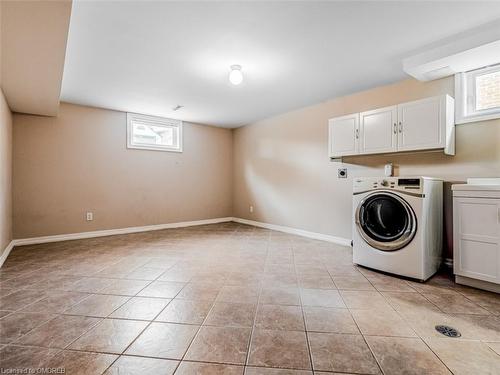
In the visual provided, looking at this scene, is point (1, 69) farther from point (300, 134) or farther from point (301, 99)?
point (300, 134)

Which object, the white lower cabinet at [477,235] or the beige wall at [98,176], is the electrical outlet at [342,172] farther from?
the beige wall at [98,176]

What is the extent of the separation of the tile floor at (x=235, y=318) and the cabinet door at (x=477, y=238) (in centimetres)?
19

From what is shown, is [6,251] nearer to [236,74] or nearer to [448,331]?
[236,74]

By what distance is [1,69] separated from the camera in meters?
2.30

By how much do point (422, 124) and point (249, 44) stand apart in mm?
1963

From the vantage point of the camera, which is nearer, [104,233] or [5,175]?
[5,175]

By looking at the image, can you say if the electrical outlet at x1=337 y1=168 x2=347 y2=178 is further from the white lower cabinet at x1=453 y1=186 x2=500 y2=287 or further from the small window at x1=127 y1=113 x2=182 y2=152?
the small window at x1=127 y1=113 x2=182 y2=152

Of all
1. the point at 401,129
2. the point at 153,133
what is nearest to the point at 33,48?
the point at 153,133

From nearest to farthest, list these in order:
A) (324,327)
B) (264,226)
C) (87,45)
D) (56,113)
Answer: (324,327)
(87,45)
(56,113)
(264,226)

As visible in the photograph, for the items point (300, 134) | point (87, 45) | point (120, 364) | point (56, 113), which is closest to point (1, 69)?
point (87, 45)

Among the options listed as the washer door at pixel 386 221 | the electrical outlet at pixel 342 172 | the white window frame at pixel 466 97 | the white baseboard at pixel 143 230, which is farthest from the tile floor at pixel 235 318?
the white window frame at pixel 466 97

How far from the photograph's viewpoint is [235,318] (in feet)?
5.48

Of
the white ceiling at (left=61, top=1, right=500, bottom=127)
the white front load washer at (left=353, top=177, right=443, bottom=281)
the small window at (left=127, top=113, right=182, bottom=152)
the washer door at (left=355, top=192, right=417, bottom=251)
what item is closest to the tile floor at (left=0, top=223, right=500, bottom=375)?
the white front load washer at (left=353, top=177, right=443, bottom=281)

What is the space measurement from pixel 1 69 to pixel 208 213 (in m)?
3.91
